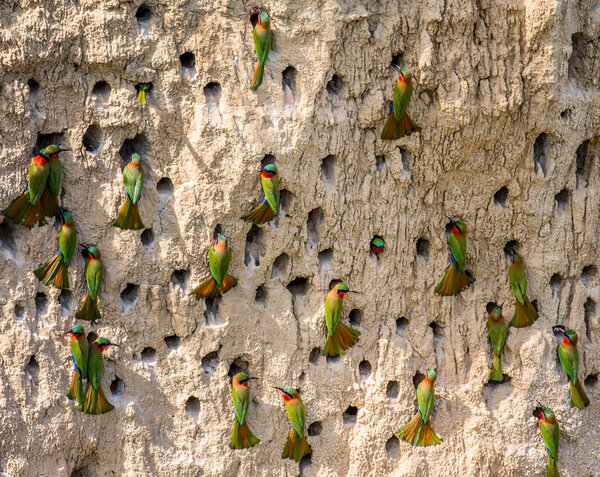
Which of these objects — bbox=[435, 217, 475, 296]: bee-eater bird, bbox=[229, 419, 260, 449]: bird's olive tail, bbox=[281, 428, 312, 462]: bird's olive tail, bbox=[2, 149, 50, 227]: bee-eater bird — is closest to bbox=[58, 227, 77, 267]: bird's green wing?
bbox=[2, 149, 50, 227]: bee-eater bird

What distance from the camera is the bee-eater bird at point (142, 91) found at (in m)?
3.94

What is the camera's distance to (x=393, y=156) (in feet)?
13.7

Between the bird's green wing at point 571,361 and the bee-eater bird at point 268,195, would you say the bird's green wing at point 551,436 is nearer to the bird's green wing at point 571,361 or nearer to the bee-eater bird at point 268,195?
the bird's green wing at point 571,361

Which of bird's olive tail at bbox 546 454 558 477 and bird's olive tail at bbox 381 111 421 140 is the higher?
bird's olive tail at bbox 381 111 421 140

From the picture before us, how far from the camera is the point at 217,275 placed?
4004 mm

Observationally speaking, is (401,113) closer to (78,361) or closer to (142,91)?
(142,91)

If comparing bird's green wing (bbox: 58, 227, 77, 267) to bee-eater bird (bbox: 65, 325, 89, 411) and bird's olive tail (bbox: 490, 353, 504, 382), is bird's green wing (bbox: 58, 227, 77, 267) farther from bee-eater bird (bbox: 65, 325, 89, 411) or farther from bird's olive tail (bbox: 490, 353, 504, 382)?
bird's olive tail (bbox: 490, 353, 504, 382)

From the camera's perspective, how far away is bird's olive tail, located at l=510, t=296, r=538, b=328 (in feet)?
14.1

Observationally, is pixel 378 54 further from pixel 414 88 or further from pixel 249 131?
pixel 249 131

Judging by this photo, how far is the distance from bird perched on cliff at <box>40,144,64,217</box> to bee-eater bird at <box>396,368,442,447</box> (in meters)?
1.87

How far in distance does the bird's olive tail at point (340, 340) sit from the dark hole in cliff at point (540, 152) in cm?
116

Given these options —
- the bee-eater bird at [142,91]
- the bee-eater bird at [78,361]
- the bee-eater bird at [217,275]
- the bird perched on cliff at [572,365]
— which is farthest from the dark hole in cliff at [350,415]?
the bee-eater bird at [142,91]

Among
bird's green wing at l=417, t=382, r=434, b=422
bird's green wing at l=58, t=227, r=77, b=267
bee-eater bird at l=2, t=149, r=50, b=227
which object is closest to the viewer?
bee-eater bird at l=2, t=149, r=50, b=227

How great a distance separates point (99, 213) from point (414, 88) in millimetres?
1526
